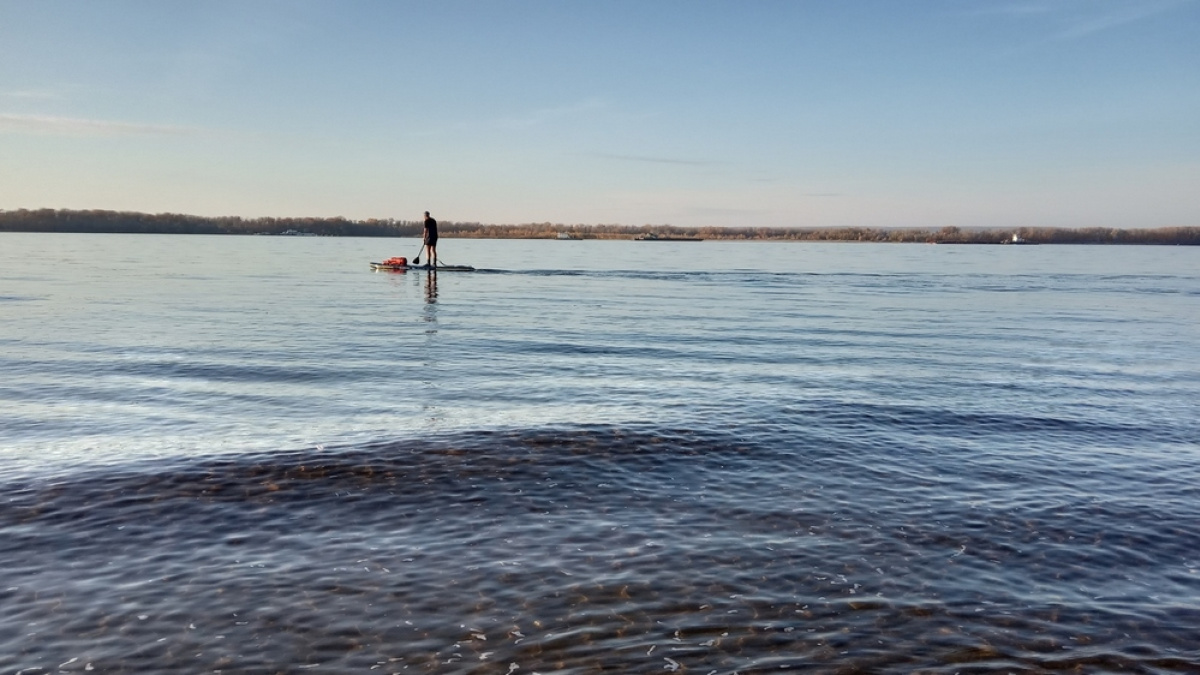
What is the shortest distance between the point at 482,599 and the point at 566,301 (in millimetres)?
33728

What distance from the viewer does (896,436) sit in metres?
14.3

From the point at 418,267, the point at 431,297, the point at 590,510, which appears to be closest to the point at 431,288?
the point at 431,297

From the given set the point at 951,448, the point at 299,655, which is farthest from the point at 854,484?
the point at 299,655

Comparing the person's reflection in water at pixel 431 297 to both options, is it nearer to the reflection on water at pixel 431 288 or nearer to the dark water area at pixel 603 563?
the reflection on water at pixel 431 288

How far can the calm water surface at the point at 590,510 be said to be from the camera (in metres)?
7.11

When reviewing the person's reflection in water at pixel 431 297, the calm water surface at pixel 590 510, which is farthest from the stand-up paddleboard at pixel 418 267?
the calm water surface at pixel 590 510

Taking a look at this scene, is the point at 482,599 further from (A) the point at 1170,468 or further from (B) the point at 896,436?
(A) the point at 1170,468

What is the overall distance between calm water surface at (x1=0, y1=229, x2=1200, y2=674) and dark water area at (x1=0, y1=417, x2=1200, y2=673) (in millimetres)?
41

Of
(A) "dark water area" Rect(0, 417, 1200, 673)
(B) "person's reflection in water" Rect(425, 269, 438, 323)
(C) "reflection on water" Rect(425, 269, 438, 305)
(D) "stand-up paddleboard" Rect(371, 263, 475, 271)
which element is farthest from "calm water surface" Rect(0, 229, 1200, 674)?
(D) "stand-up paddleboard" Rect(371, 263, 475, 271)

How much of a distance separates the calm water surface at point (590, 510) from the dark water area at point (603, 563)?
4 cm

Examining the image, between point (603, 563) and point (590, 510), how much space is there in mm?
1728

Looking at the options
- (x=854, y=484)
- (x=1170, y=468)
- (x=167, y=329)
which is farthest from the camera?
(x=167, y=329)

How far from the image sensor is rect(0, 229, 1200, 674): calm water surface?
7113mm

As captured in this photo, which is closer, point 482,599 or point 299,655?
point 299,655
